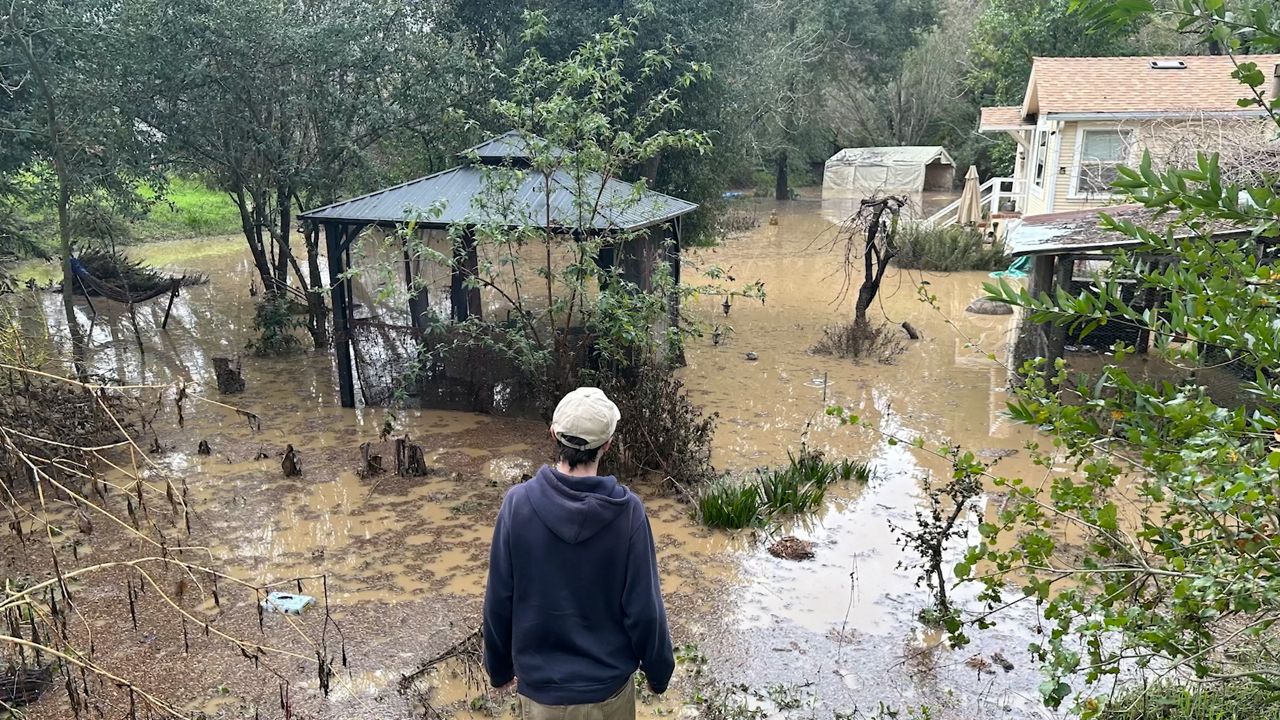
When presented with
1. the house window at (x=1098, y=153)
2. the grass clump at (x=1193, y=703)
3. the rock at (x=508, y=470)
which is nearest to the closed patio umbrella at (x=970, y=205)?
the house window at (x=1098, y=153)

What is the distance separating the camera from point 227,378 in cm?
1041

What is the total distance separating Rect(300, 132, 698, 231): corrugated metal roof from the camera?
8.18 metres

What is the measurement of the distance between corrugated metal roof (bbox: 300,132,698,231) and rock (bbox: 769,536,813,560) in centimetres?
333

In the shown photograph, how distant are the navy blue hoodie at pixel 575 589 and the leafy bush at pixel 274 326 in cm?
1056

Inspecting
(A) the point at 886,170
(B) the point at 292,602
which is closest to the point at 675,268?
(B) the point at 292,602

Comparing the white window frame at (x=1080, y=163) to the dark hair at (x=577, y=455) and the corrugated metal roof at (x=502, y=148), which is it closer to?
the corrugated metal roof at (x=502, y=148)

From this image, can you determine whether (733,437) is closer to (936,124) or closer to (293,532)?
(293,532)

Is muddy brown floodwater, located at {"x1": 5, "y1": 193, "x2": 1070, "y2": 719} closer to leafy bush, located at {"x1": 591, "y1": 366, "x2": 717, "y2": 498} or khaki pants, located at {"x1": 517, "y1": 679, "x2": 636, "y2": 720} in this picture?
leafy bush, located at {"x1": 591, "y1": 366, "x2": 717, "y2": 498}

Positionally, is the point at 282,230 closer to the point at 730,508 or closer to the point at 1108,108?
the point at 730,508

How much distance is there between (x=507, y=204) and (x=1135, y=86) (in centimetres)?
1309

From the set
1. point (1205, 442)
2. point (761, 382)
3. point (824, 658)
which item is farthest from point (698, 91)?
point (1205, 442)

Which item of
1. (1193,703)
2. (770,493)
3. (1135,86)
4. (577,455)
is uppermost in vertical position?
(1135,86)

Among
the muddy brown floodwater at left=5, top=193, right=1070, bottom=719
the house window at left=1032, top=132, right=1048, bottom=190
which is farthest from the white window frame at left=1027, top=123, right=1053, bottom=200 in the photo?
the muddy brown floodwater at left=5, top=193, right=1070, bottom=719

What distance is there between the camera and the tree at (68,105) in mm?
10492
